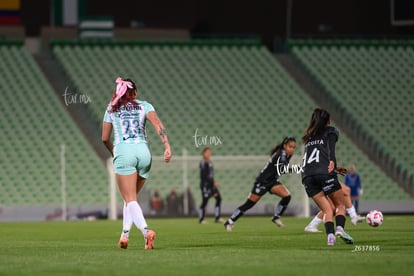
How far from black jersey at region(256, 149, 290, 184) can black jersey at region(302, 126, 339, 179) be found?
6.83m

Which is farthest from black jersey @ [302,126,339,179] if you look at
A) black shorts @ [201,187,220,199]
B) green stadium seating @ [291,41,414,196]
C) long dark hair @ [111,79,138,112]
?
green stadium seating @ [291,41,414,196]

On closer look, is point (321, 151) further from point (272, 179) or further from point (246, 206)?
point (272, 179)

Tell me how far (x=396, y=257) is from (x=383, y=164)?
26.1m

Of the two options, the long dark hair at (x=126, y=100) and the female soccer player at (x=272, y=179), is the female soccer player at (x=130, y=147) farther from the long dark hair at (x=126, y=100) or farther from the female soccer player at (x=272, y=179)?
the female soccer player at (x=272, y=179)

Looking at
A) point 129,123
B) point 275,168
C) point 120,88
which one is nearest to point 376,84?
point 275,168

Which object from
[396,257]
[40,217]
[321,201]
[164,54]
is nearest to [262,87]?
[164,54]

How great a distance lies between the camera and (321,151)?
14.7 meters

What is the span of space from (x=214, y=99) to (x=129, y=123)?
25363 millimetres

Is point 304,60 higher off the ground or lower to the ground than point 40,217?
higher

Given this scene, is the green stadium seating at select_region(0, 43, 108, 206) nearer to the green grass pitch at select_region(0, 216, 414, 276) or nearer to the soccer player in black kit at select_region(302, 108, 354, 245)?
the green grass pitch at select_region(0, 216, 414, 276)

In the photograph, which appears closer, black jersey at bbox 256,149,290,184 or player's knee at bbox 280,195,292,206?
black jersey at bbox 256,149,290,184

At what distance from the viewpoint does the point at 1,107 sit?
118 feet

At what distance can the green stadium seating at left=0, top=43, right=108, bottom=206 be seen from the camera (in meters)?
33.4

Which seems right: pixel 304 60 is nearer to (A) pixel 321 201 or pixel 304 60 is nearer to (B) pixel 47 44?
(B) pixel 47 44
